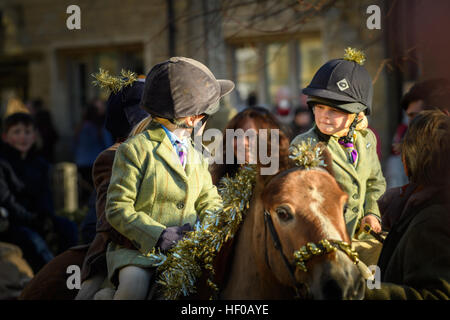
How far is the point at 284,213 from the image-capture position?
2234 millimetres

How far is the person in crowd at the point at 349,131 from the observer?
3140 mm

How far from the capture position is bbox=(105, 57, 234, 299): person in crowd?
2.71 meters

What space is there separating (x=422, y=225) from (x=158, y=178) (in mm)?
1261

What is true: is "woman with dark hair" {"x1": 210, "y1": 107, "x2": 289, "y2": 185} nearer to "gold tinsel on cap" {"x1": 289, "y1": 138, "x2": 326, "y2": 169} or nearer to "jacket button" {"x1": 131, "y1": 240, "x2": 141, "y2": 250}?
"jacket button" {"x1": 131, "y1": 240, "x2": 141, "y2": 250}

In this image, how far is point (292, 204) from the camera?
7.27ft

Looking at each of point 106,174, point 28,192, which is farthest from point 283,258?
point 28,192

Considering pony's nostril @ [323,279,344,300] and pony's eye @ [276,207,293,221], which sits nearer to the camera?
pony's nostril @ [323,279,344,300]

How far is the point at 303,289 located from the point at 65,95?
1386 cm

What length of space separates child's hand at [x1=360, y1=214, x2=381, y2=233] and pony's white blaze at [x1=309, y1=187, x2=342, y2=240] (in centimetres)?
105

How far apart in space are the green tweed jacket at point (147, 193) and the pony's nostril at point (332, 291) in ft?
3.16

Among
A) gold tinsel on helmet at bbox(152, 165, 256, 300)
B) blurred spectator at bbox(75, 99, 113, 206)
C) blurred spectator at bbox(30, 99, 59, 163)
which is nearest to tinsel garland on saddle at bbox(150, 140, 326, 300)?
gold tinsel on helmet at bbox(152, 165, 256, 300)

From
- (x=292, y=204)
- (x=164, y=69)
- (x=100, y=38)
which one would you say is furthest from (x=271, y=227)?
(x=100, y=38)

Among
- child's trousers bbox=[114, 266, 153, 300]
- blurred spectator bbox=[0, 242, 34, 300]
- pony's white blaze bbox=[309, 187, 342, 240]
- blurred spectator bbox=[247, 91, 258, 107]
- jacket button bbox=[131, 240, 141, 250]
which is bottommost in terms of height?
blurred spectator bbox=[0, 242, 34, 300]

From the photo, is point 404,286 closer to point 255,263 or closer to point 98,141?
point 255,263
